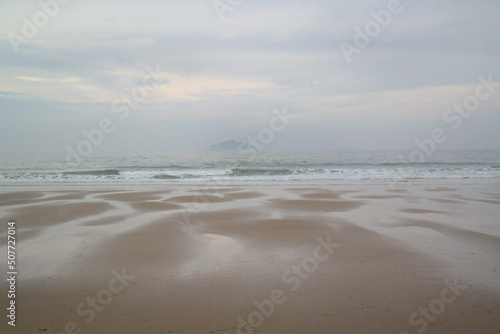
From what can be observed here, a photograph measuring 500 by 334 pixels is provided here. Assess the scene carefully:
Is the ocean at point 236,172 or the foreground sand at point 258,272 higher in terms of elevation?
the ocean at point 236,172

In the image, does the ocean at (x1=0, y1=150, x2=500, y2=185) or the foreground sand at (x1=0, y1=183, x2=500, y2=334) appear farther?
the ocean at (x1=0, y1=150, x2=500, y2=185)

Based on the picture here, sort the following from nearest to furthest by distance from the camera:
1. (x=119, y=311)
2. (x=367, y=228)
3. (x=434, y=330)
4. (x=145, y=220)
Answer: (x=434, y=330) < (x=119, y=311) < (x=367, y=228) < (x=145, y=220)

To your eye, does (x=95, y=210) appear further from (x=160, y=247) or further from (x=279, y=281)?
(x=279, y=281)

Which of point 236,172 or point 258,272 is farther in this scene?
point 236,172

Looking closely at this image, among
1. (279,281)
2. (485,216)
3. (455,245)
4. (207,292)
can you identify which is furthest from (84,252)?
(485,216)

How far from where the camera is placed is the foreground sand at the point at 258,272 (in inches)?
162

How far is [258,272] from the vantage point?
568 centimetres

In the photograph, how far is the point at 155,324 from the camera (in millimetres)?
4004

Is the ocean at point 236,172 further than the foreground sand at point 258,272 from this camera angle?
Yes

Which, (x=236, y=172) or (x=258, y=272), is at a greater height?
(x=236, y=172)

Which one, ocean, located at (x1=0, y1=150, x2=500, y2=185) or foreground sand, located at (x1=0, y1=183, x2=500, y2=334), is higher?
ocean, located at (x1=0, y1=150, x2=500, y2=185)

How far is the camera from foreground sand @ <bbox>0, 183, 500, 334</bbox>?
4.11 m

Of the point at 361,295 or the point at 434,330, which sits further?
the point at 361,295

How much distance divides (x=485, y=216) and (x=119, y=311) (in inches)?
448
